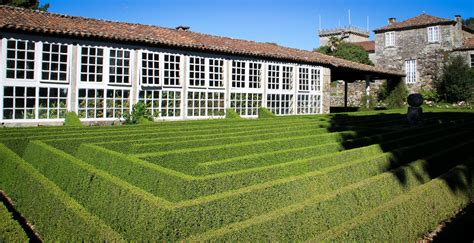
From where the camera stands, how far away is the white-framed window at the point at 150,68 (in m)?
17.0

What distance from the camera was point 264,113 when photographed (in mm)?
20797

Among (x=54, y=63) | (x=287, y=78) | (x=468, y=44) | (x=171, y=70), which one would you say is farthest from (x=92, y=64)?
(x=468, y=44)

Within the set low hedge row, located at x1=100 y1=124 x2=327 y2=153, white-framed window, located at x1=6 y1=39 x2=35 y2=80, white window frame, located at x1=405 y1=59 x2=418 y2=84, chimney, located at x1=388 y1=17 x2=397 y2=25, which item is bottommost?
low hedge row, located at x1=100 y1=124 x2=327 y2=153

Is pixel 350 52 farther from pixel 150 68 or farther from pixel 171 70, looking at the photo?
pixel 150 68

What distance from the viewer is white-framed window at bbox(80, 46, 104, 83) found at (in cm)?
1540

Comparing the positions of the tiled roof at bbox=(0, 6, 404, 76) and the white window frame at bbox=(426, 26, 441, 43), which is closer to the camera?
the tiled roof at bbox=(0, 6, 404, 76)

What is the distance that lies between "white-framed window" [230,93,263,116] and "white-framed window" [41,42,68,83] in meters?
8.41

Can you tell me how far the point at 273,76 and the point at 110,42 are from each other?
9.78 m

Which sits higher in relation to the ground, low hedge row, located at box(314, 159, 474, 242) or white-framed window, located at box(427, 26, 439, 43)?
white-framed window, located at box(427, 26, 439, 43)

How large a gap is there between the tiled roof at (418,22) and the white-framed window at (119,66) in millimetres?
30818

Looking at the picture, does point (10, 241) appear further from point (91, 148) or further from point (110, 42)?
point (110, 42)

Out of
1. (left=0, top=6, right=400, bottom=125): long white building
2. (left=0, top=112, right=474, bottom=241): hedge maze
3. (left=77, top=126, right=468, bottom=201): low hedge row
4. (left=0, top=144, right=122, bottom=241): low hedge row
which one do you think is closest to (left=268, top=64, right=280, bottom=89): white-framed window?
(left=0, top=6, right=400, bottom=125): long white building

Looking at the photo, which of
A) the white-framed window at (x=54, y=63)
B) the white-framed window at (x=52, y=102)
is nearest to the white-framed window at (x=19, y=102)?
the white-framed window at (x=52, y=102)

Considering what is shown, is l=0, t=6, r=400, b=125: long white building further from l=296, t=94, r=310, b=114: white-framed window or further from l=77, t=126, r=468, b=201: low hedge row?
l=77, t=126, r=468, b=201: low hedge row
